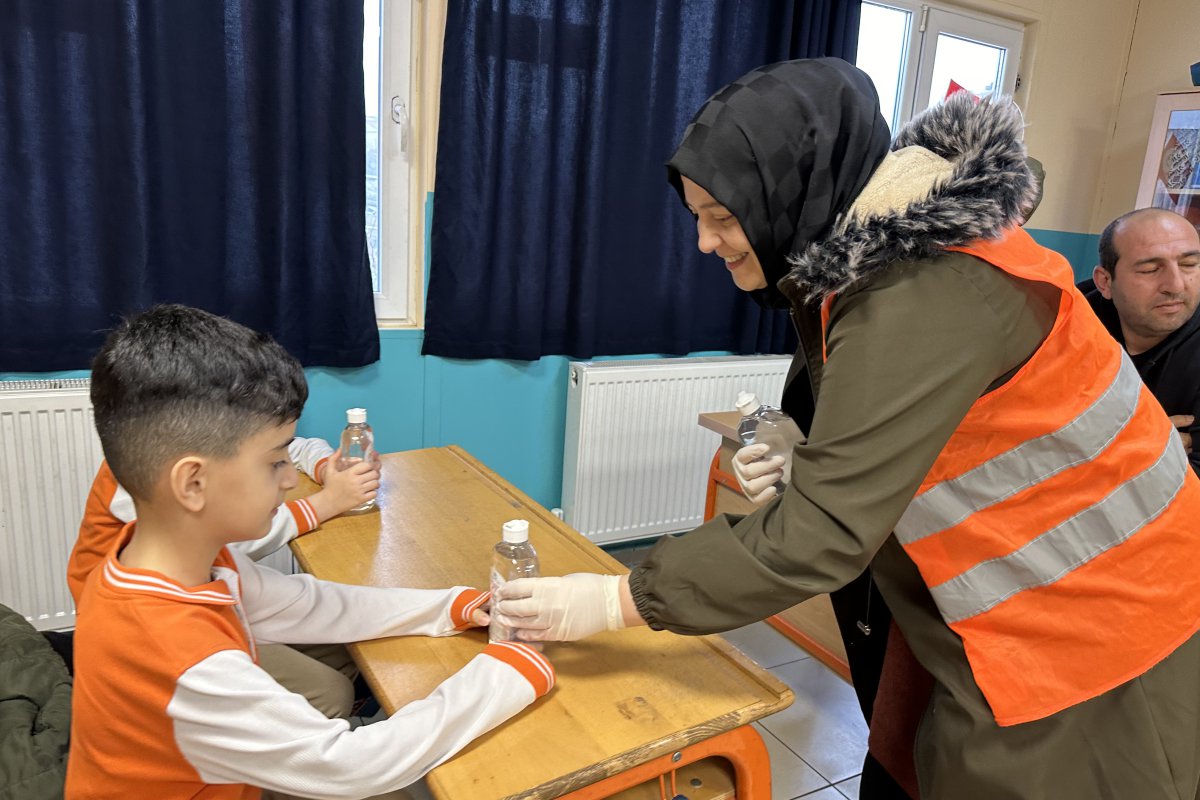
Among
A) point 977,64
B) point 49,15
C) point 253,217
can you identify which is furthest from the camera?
point 977,64

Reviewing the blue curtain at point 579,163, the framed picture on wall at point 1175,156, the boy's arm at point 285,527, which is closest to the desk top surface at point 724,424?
the blue curtain at point 579,163

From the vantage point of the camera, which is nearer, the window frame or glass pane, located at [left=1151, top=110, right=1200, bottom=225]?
the window frame

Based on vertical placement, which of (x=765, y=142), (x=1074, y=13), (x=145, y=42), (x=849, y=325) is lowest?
(x=849, y=325)

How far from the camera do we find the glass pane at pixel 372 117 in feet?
8.46

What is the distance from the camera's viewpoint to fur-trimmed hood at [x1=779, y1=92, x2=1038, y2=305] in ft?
3.07

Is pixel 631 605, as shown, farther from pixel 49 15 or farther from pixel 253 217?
pixel 49 15

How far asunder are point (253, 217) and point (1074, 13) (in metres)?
4.14

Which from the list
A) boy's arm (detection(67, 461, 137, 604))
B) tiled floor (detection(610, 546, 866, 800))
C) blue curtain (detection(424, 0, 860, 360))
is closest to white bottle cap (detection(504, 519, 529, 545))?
boy's arm (detection(67, 461, 137, 604))

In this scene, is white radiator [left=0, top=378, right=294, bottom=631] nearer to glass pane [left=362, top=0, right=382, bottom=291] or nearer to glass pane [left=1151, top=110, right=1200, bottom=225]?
glass pane [left=362, top=0, right=382, bottom=291]

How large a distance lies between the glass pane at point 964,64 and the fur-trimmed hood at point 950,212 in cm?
309

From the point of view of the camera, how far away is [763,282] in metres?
1.20

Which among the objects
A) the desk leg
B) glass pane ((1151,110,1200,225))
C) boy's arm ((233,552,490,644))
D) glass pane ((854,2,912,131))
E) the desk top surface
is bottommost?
the desk leg

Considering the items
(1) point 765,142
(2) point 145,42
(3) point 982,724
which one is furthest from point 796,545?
(2) point 145,42

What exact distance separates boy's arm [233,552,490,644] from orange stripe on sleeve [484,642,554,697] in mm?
167
